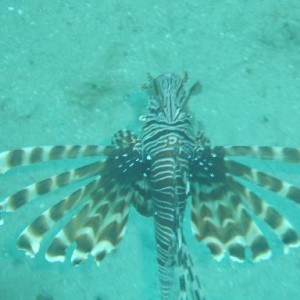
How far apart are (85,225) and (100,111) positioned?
8.09 ft

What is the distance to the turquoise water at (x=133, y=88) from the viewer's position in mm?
5406

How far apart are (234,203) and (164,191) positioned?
607mm

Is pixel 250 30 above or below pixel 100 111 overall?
above

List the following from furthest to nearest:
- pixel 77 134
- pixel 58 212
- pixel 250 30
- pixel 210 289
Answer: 1. pixel 250 30
2. pixel 77 134
3. pixel 210 289
4. pixel 58 212

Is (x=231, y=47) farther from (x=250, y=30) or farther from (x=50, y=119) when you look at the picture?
(x=50, y=119)

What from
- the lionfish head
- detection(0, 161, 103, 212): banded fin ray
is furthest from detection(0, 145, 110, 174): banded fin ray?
the lionfish head

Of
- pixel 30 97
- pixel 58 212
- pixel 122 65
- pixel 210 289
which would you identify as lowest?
pixel 210 289

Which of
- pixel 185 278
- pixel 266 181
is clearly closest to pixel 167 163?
pixel 266 181

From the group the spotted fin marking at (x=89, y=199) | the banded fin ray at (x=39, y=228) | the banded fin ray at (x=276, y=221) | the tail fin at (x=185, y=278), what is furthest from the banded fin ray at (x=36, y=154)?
the banded fin ray at (x=276, y=221)

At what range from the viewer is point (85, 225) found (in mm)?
3807

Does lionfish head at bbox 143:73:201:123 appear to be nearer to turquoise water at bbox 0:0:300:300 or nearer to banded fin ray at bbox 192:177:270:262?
banded fin ray at bbox 192:177:270:262

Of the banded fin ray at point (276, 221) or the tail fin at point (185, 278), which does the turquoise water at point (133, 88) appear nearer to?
the banded fin ray at point (276, 221)

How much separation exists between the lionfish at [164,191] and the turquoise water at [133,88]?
1.44 m

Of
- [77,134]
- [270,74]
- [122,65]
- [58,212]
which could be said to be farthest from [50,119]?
[270,74]
